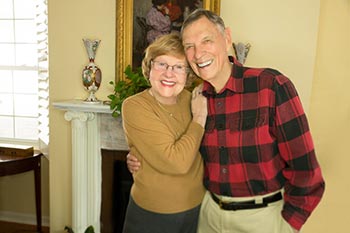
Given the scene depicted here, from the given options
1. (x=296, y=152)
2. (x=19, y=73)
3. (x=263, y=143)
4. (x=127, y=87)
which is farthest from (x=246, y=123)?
(x=19, y=73)

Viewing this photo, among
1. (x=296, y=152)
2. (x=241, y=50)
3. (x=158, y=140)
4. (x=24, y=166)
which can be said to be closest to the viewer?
(x=296, y=152)

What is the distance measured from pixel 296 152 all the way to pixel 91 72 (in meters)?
1.66

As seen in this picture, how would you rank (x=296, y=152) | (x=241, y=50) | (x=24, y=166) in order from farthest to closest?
(x=24, y=166)
(x=241, y=50)
(x=296, y=152)

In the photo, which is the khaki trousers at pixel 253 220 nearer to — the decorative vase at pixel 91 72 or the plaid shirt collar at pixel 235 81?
the plaid shirt collar at pixel 235 81

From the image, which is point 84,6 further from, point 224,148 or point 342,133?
point 342,133

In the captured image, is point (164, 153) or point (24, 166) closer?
point (164, 153)

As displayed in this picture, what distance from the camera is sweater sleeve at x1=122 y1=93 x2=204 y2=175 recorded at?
1224 mm

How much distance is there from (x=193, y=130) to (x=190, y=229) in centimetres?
45

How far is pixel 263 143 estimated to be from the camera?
1.17 m

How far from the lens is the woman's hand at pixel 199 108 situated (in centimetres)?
129

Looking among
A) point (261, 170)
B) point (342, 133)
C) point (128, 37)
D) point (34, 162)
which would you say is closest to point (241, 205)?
point (261, 170)

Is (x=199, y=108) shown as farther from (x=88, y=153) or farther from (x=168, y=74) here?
(x=88, y=153)

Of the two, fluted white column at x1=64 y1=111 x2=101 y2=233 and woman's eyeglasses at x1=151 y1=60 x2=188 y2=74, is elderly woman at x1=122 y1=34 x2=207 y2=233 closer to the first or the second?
woman's eyeglasses at x1=151 y1=60 x2=188 y2=74

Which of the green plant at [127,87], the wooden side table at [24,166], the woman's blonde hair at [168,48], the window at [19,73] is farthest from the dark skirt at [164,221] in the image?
the window at [19,73]
